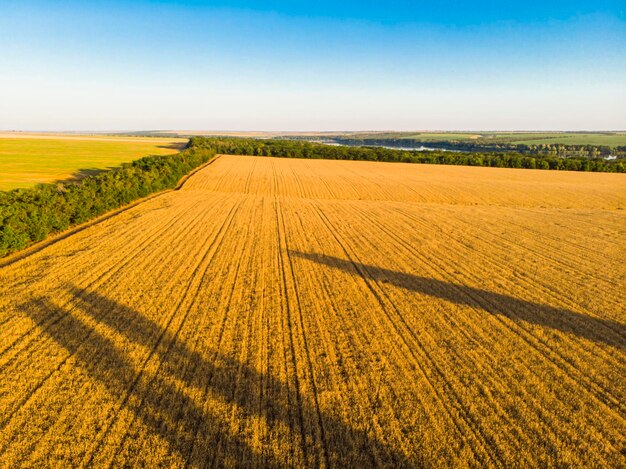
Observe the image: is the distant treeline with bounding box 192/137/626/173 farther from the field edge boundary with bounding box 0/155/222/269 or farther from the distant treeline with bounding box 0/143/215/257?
the field edge boundary with bounding box 0/155/222/269

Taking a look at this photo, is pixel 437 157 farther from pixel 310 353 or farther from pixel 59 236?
pixel 310 353

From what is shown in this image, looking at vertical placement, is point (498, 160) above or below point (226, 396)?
above

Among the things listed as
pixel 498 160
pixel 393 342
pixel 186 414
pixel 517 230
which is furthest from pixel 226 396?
pixel 498 160

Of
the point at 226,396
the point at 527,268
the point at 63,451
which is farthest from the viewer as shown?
the point at 527,268

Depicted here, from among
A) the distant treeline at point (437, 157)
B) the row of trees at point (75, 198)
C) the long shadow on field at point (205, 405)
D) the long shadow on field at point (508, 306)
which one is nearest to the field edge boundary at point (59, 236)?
the row of trees at point (75, 198)

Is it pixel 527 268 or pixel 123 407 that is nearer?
pixel 123 407

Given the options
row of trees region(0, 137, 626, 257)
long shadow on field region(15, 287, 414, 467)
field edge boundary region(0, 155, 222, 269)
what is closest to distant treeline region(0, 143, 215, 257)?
row of trees region(0, 137, 626, 257)

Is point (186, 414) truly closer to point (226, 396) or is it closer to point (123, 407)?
point (226, 396)
